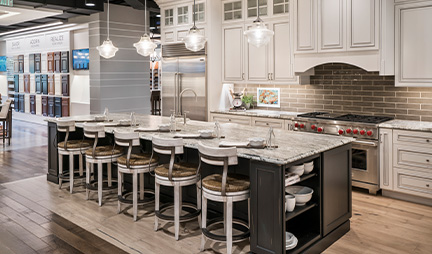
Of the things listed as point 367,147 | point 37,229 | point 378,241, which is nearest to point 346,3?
point 367,147

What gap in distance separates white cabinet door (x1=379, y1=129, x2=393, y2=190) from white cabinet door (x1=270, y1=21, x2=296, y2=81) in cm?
179

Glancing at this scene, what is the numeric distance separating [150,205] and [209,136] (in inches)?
52.6

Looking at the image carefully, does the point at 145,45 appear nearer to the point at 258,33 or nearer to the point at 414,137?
the point at 258,33

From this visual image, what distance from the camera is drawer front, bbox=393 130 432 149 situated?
15.3 feet

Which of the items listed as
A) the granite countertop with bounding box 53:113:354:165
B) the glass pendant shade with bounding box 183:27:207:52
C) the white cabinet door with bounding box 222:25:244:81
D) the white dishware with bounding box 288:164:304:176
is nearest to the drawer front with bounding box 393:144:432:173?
the granite countertop with bounding box 53:113:354:165

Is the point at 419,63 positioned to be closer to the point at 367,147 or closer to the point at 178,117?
the point at 367,147

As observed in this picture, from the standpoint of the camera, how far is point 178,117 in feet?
18.7

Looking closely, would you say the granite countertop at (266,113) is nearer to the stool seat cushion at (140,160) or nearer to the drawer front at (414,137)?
the drawer front at (414,137)

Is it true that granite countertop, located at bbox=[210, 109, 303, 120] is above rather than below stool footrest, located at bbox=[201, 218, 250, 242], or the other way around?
above

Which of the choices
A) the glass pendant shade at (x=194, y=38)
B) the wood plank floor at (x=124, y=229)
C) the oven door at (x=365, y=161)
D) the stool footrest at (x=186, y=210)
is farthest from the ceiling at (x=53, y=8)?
the oven door at (x=365, y=161)

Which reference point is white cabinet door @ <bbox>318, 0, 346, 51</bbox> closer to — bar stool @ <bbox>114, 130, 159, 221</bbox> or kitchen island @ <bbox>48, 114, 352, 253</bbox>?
kitchen island @ <bbox>48, 114, 352, 253</bbox>

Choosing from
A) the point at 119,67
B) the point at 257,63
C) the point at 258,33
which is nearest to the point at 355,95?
the point at 257,63

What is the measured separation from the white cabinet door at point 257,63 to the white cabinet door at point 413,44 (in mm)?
2128

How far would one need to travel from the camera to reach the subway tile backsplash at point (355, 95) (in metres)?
5.36
